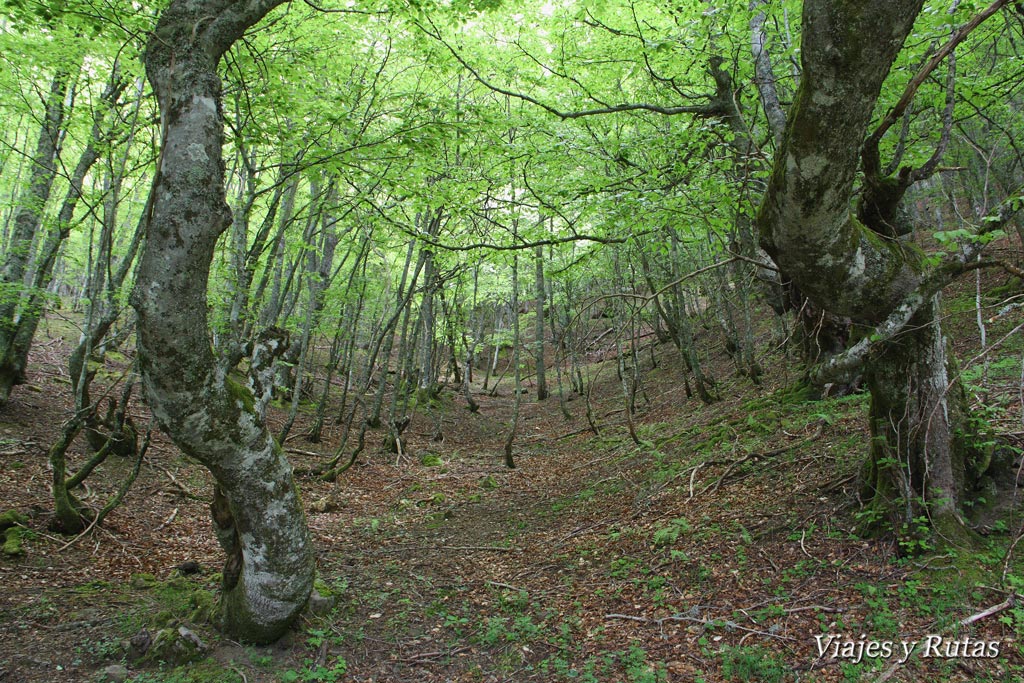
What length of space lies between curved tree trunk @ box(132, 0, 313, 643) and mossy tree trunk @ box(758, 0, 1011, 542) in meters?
3.79

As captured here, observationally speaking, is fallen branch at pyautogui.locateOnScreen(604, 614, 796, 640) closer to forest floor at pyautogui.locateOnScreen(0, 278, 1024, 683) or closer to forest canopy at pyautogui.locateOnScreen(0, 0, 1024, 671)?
forest floor at pyautogui.locateOnScreen(0, 278, 1024, 683)

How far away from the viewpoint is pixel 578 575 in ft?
18.4

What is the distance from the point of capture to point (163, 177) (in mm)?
3502

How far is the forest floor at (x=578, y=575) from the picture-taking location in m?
3.71

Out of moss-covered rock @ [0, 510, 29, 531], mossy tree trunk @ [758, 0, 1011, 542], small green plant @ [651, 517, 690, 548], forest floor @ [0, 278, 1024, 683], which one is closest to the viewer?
mossy tree trunk @ [758, 0, 1011, 542]

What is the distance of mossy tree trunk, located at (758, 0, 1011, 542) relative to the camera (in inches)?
107

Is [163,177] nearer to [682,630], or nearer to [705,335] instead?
[682,630]

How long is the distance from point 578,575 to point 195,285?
458cm

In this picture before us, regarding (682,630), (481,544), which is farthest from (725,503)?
(481,544)

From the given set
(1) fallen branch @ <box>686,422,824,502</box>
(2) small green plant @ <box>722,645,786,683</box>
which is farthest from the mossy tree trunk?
(1) fallen branch @ <box>686,422,824,502</box>

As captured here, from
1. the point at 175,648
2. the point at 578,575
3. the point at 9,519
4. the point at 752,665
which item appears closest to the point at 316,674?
the point at 175,648

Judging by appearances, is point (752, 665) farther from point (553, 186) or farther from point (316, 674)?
point (553, 186)

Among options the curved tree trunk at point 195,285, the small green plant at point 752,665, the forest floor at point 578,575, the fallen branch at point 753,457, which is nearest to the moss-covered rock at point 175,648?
the forest floor at point 578,575

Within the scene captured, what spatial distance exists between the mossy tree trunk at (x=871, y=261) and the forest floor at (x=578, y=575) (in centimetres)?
52
